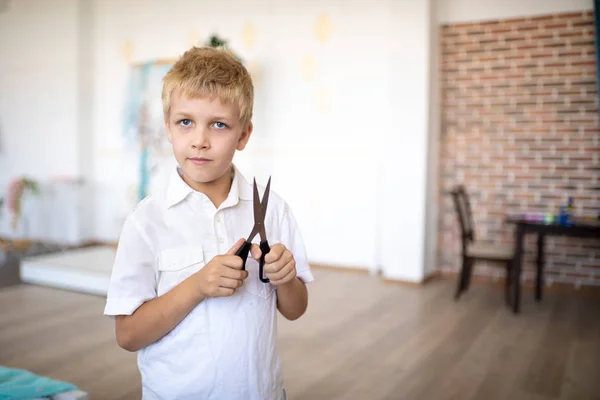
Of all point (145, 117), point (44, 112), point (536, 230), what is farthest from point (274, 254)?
point (44, 112)

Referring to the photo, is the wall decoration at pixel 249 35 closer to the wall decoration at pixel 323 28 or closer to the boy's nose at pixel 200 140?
the wall decoration at pixel 323 28

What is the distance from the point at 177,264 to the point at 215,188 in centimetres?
18

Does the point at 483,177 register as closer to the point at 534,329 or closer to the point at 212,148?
the point at 534,329

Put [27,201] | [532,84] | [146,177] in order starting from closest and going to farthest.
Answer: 1. [532,84]
2. [146,177]
3. [27,201]

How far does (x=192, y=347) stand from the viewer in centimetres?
102

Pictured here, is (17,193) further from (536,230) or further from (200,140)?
(200,140)

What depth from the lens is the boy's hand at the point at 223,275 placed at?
912mm

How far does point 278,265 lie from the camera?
0.95 m

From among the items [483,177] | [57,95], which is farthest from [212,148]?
[57,95]

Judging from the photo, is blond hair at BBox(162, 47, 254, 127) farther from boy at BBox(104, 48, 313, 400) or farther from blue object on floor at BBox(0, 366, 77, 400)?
blue object on floor at BBox(0, 366, 77, 400)

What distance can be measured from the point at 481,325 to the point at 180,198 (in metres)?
3.16

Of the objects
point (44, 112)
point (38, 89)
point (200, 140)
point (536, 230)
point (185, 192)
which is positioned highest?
point (38, 89)

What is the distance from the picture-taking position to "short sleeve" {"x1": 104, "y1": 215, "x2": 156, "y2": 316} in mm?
1006

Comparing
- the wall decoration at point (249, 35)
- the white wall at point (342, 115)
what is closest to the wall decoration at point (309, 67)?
the white wall at point (342, 115)
